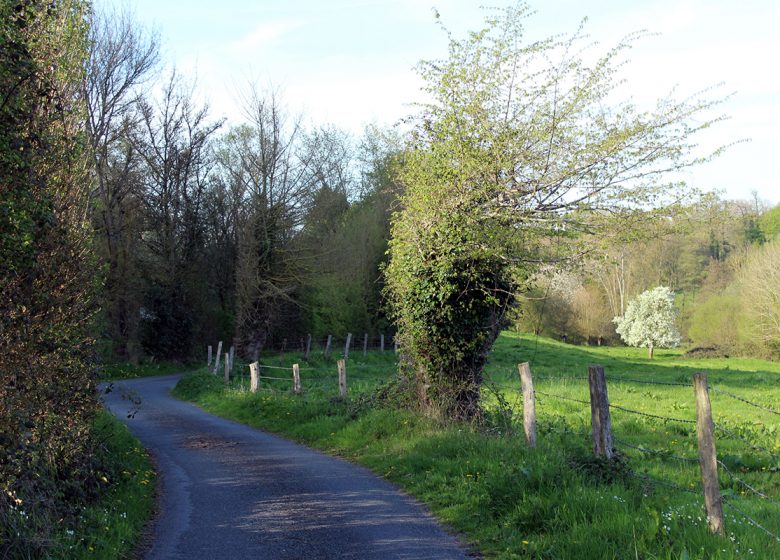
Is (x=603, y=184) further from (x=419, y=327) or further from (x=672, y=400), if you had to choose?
(x=672, y=400)

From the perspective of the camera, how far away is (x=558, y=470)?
8016 mm

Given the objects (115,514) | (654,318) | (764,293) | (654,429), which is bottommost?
(654,429)

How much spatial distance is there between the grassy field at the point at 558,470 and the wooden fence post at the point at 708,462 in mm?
135

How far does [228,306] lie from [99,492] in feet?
120

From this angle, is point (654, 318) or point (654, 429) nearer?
point (654, 429)

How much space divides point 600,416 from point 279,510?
156 inches

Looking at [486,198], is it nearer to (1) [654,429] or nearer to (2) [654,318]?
(1) [654,429]

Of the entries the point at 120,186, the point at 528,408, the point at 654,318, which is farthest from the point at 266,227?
the point at 654,318

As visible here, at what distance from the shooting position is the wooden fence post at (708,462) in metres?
6.20

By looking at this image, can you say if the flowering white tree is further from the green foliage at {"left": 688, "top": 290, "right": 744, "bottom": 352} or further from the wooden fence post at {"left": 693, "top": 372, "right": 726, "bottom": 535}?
the wooden fence post at {"left": 693, "top": 372, "right": 726, "bottom": 535}

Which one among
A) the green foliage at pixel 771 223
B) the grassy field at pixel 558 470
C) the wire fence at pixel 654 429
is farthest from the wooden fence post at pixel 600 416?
the green foliage at pixel 771 223

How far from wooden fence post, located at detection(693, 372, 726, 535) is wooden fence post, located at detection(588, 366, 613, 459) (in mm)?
1662

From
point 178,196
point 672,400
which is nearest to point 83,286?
point 672,400

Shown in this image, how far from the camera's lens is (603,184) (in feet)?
37.2
